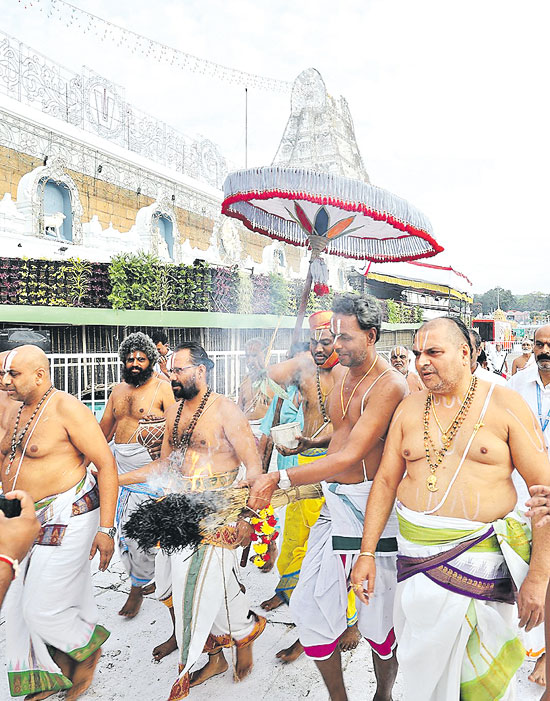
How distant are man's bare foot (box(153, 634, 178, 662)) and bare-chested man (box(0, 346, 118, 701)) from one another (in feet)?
1.11

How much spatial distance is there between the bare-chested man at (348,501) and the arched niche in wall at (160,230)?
41.6 ft

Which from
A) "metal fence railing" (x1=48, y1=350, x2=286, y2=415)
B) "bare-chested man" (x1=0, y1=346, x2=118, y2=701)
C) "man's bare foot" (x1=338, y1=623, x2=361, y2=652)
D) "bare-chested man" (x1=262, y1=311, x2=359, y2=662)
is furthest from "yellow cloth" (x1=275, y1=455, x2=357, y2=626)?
"metal fence railing" (x1=48, y1=350, x2=286, y2=415)

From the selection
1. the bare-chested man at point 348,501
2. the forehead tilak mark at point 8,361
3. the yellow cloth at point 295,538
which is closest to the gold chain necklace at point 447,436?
the bare-chested man at point 348,501

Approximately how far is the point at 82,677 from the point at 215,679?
2.24 feet

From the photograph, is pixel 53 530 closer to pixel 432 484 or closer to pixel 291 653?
pixel 291 653

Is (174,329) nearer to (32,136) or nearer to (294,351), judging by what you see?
(32,136)

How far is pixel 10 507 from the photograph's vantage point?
221cm

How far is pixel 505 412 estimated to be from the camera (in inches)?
79.1

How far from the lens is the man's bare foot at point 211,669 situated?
2.70 metres

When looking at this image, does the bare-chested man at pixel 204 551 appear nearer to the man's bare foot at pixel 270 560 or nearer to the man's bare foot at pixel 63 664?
the man's bare foot at pixel 63 664

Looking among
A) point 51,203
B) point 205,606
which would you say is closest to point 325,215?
point 205,606

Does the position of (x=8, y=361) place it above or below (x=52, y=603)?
above

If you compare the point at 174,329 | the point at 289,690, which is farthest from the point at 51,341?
the point at 289,690

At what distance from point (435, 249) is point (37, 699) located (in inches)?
144
